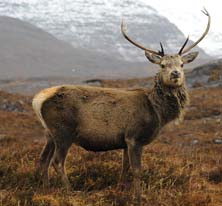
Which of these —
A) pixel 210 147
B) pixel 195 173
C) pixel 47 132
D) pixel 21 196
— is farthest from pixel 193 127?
pixel 21 196

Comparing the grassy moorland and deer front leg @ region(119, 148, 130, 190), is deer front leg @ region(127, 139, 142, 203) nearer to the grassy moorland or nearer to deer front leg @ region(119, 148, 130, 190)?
the grassy moorland

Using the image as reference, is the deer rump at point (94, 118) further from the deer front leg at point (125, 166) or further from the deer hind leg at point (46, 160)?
the deer hind leg at point (46, 160)

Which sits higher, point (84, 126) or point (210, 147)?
point (84, 126)

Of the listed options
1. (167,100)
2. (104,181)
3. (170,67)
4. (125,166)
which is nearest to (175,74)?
(170,67)

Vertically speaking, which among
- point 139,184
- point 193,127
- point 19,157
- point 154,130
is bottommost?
point 193,127

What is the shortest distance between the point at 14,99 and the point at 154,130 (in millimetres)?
21702

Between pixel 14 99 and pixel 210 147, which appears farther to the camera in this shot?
pixel 14 99

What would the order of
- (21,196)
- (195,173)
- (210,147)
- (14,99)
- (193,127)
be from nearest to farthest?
(21,196) < (195,173) < (210,147) < (193,127) < (14,99)

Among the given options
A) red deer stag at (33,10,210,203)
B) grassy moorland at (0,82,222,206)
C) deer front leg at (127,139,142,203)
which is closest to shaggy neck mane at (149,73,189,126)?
red deer stag at (33,10,210,203)

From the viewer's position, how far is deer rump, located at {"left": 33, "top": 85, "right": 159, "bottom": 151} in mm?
7512

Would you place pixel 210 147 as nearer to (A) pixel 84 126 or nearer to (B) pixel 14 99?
(A) pixel 84 126

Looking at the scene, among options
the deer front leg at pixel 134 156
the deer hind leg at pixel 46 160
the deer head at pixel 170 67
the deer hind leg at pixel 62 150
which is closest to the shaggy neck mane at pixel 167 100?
the deer head at pixel 170 67

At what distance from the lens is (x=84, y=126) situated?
25.0 feet

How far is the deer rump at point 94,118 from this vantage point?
751cm
